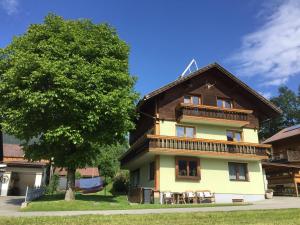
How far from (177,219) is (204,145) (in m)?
13.3

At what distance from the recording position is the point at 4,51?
921 inches

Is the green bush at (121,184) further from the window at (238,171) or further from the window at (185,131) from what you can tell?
the window at (238,171)

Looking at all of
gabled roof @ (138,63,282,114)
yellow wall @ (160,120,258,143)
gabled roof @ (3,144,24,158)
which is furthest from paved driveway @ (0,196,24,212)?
gabled roof @ (3,144,24,158)

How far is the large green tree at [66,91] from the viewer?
20.7 m

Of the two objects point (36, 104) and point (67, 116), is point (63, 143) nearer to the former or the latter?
point (67, 116)

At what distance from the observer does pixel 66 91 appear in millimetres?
20234

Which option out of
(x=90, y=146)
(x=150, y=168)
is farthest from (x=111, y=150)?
(x=90, y=146)

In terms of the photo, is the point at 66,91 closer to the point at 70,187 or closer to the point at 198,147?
the point at 70,187

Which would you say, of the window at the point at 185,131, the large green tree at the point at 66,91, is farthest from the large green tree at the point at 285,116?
the large green tree at the point at 66,91

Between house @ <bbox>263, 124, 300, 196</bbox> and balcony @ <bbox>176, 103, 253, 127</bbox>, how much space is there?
6309 millimetres

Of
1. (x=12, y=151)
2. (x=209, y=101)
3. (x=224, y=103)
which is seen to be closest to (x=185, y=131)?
(x=209, y=101)

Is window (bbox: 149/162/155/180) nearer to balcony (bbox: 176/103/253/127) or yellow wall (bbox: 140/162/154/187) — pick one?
yellow wall (bbox: 140/162/154/187)

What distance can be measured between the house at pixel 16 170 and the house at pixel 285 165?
76.4ft

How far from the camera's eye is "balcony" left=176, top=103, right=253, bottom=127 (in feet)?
89.4
